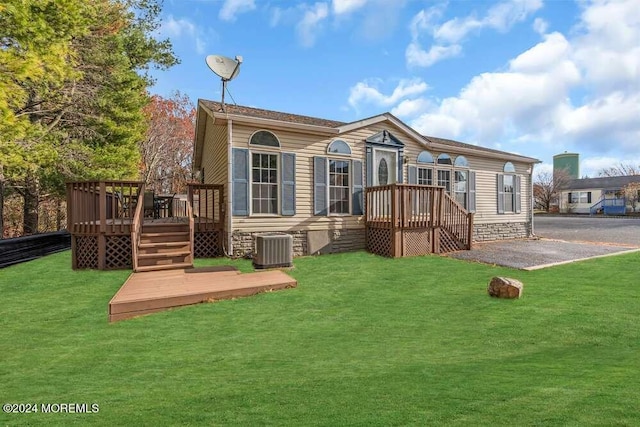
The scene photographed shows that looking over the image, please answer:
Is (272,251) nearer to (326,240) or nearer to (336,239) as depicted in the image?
(326,240)

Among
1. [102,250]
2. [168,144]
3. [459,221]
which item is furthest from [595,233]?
[168,144]

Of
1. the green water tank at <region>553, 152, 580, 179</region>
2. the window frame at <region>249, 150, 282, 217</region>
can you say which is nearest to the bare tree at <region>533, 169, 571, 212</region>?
the green water tank at <region>553, 152, 580, 179</region>

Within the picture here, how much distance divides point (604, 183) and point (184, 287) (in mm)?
51830

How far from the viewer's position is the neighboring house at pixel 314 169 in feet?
28.1

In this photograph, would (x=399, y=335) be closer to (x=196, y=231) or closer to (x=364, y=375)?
(x=364, y=375)

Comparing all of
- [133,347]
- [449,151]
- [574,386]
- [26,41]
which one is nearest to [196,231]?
[133,347]

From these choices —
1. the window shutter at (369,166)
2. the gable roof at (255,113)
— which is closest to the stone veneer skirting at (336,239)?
the window shutter at (369,166)

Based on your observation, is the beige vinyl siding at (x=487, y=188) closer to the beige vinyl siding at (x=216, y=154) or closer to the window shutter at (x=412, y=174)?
the window shutter at (x=412, y=174)

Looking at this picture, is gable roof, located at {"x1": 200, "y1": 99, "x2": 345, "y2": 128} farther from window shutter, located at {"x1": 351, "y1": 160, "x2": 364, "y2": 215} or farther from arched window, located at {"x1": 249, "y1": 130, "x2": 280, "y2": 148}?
window shutter, located at {"x1": 351, "y1": 160, "x2": 364, "y2": 215}

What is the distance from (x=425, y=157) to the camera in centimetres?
1165

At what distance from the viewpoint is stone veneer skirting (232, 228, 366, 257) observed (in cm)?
859

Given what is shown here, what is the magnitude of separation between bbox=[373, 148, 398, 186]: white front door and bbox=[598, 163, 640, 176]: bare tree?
180 feet

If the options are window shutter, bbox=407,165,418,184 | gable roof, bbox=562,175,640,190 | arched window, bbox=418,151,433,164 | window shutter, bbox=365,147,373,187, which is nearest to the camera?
window shutter, bbox=365,147,373,187

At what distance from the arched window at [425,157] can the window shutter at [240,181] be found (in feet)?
20.8
